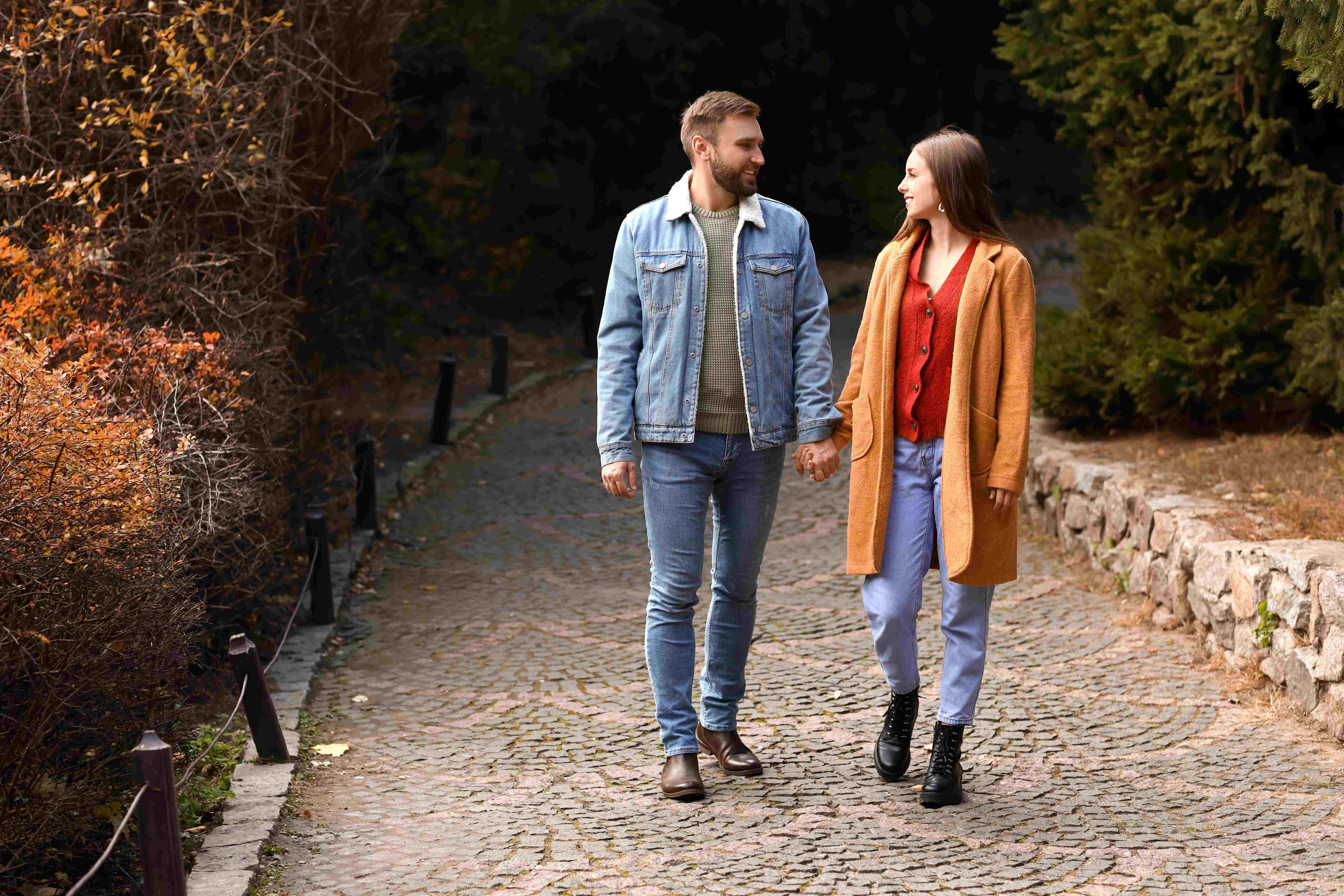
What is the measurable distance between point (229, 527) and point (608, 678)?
171 cm

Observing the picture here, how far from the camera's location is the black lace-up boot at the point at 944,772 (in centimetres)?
449

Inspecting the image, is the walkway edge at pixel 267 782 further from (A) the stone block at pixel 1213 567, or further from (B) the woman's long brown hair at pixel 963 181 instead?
(A) the stone block at pixel 1213 567

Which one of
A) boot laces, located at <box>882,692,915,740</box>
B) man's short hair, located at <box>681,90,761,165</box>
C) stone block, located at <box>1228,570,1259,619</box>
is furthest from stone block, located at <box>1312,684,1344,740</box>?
man's short hair, located at <box>681,90,761,165</box>

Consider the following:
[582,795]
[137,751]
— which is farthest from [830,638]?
[137,751]

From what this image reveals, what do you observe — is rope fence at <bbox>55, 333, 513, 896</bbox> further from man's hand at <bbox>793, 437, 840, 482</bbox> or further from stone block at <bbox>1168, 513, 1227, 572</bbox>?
stone block at <bbox>1168, 513, 1227, 572</bbox>

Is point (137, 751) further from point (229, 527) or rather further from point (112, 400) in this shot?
point (229, 527)

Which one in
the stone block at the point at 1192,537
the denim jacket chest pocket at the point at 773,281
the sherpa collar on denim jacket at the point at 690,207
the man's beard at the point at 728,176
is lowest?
the stone block at the point at 1192,537

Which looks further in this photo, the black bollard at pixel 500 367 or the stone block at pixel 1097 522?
the black bollard at pixel 500 367

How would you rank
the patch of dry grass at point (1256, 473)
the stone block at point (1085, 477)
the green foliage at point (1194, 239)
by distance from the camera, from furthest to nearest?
the stone block at point (1085, 477)
the green foliage at point (1194, 239)
the patch of dry grass at point (1256, 473)

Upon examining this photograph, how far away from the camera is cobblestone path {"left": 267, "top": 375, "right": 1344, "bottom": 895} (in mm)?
4129

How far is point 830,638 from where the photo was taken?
6621 mm

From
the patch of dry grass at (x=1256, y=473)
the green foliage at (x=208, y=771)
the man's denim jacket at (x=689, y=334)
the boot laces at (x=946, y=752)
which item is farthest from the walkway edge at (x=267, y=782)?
the patch of dry grass at (x=1256, y=473)

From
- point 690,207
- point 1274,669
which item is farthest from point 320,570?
point 1274,669

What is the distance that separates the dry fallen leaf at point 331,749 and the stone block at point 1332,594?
3.59m
